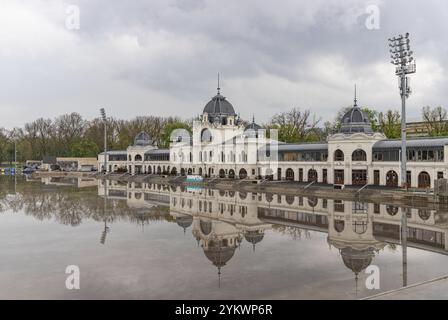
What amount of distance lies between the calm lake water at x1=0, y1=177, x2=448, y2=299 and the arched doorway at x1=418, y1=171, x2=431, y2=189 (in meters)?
10.0

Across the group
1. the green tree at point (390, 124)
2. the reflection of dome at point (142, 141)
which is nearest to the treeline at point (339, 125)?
the green tree at point (390, 124)

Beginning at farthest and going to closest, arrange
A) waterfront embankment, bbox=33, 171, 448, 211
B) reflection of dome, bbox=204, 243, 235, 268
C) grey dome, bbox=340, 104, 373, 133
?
1. grey dome, bbox=340, 104, 373, 133
2. waterfront embankment, bbox=33, 171, 448, 211
3. reflection of dome, bbox=204, 243, 235, 268

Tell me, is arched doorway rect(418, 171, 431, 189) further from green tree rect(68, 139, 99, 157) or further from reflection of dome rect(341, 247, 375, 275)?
green tree rect(68, 139, 99, 157)

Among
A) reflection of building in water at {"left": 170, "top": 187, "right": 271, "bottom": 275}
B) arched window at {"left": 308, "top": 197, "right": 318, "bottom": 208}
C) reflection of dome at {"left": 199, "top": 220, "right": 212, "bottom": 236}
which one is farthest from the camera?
arched window at {"left": 308, "top": 197, "right": 318, "bottom": 208}

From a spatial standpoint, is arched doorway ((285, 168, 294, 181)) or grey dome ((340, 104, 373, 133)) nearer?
grey dome ((340, 104, 373, 133))

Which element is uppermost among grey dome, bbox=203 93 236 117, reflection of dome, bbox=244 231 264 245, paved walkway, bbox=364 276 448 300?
grey dome, bbox=203 93 236 117

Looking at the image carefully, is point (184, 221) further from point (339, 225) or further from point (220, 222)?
point (339, 225)

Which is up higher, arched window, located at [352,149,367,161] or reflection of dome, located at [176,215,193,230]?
arched window, located at [352,149,367,161]

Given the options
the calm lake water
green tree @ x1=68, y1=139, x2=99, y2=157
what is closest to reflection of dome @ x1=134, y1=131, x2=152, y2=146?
green tree @ x1=68, y1=139, x2=99, y2=157

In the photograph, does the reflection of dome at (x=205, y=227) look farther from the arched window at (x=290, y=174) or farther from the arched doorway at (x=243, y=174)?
the arched doorway at (x=243, y=174)

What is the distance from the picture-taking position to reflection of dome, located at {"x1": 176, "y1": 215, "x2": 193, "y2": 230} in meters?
28.4

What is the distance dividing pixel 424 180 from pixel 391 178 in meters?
4.03

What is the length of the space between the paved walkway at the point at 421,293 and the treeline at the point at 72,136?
102123 mm
